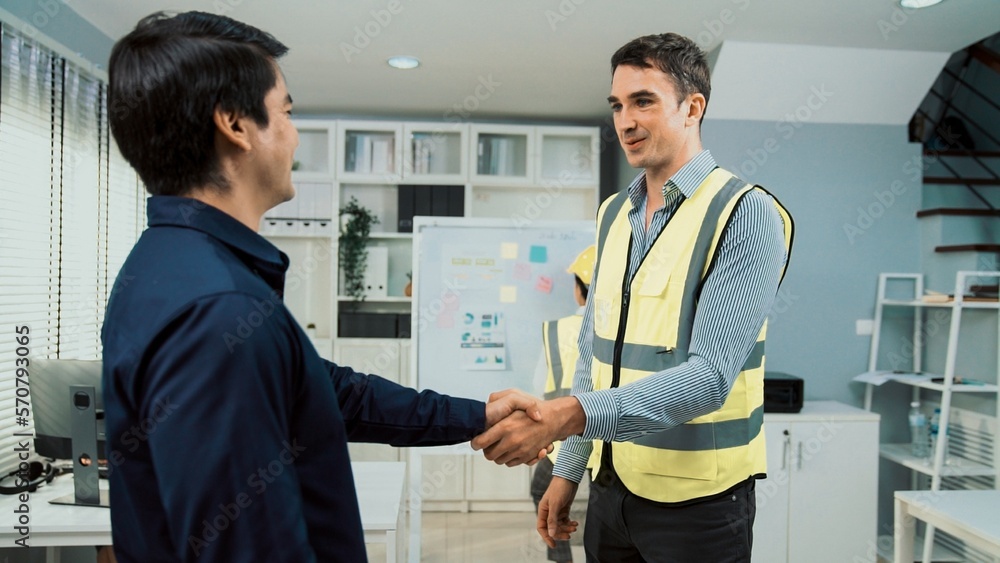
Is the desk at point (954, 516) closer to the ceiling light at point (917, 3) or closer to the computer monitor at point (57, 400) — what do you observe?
the ceiling light at point (917, 3)

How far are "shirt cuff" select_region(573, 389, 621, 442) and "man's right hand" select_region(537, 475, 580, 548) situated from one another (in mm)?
342

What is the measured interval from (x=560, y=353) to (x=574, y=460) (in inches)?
59.3

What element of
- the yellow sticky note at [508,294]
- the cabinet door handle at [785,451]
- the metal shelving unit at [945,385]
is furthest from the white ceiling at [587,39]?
the cabinet door handle at [785,451]

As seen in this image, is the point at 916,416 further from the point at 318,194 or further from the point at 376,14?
the point at 318,194

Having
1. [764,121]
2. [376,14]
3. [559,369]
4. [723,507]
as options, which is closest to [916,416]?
[764,121]

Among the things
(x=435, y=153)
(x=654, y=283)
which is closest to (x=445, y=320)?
(x=435, y=153)

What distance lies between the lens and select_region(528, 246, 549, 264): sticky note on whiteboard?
11.4 ft

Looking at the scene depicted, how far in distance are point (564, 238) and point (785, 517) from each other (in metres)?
1.80

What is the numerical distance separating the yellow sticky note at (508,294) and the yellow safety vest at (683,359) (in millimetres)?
1996

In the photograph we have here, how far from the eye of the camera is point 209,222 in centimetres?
82

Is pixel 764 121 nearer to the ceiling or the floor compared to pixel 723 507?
nearer to the ceiling

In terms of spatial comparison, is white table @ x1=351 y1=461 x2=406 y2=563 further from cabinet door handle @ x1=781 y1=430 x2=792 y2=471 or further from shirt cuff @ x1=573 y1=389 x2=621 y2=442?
cabinet door handle @ x1=781 y1=430 x2=792 y2=471

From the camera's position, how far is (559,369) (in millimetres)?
3104

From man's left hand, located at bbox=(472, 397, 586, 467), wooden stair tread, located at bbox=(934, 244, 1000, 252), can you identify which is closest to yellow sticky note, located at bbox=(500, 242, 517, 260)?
man's left hand, located at bbox=(472, 397, 586, 467)
